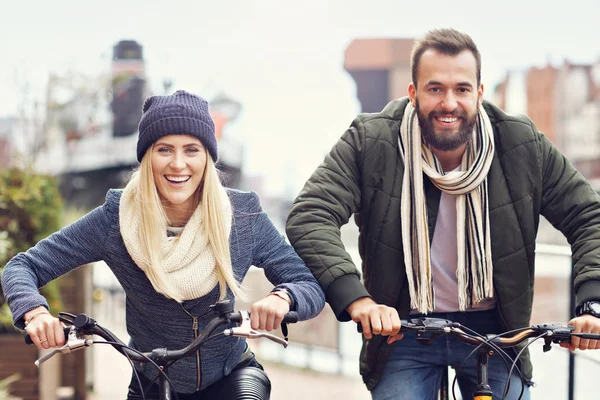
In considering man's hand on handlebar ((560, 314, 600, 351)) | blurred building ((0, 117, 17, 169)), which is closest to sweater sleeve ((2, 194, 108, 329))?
man's hand on handlebar ((560, 314, 600, 351))

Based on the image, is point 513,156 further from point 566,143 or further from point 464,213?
point 566,143

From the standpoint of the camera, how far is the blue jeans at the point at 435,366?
294 cm

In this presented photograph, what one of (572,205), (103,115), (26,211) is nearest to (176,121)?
(572,205)

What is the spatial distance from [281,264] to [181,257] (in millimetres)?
316

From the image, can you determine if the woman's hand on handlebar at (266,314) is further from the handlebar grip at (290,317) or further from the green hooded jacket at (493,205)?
the green hooded jacket at (493,205)

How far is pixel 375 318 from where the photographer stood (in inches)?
100

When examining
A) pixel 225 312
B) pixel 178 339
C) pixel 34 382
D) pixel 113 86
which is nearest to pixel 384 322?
pixel 225 312

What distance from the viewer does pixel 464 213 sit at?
2.91 metres

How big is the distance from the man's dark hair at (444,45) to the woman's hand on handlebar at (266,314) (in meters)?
0.94

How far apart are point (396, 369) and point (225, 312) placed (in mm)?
805

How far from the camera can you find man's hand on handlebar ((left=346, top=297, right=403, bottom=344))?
2521mm

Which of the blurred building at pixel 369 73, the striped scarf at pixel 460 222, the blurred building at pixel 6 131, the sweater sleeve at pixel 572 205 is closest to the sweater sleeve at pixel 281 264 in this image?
the striped scarf at pixel 460 222

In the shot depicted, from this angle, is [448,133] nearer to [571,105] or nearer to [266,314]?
[266,314]

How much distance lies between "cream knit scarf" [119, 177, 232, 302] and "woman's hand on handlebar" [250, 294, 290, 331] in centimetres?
28
